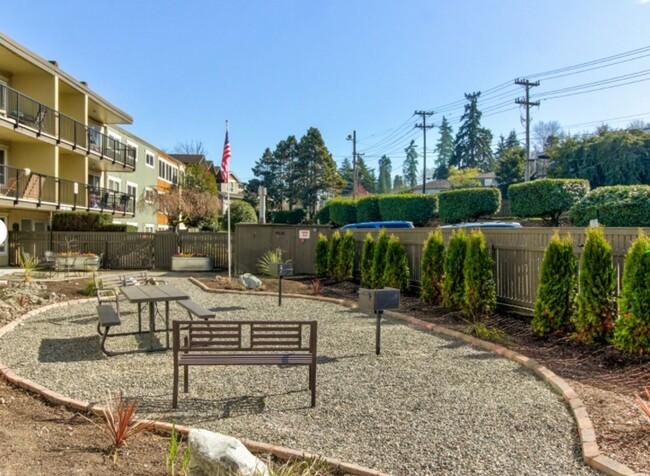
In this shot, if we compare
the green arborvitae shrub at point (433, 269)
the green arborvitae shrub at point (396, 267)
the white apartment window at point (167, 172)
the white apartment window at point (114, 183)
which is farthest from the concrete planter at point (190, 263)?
the white apartment window at point (167, 172)

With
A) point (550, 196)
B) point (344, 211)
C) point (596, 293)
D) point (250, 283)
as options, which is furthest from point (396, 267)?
point (344, 211)

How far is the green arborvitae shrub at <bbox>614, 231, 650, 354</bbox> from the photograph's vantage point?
5680 millimetres

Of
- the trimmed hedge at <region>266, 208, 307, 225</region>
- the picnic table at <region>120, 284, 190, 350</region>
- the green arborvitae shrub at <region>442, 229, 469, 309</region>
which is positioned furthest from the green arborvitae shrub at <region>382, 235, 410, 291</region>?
the trimmed hedge at <region>266, 208, 307, 225</region>

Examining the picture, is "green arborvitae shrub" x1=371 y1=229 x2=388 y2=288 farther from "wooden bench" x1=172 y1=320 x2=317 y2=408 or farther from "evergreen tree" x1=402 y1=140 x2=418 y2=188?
"evergreen tree" x1=402 y1=140 x2=418 y2=188

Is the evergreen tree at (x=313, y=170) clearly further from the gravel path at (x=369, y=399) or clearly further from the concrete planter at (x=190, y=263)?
the gravel path at (x=369, y=399)

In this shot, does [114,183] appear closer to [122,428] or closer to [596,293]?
[596,293]

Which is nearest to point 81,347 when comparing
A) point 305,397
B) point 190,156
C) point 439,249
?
point 305,397

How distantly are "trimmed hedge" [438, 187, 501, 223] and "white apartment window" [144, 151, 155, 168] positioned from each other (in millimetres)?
22478

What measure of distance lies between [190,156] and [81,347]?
5543 centimetres

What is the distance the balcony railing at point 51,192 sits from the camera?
19.2 metres

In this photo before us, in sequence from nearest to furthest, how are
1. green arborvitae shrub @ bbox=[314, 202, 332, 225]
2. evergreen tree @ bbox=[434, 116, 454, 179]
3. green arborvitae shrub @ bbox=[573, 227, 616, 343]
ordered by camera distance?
green arborvitae shrub @ bbox=[573, 227, 616, 343] < green arborvitae shrub @ bbox=[314, 202, 332, 225] < evergreen tree @ bbox=[434, 116, 454, 179]

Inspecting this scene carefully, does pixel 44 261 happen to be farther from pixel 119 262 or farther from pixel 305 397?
pixel 305 397

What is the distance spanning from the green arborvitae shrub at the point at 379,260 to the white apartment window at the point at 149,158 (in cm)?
2947

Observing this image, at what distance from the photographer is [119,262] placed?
832 inches
